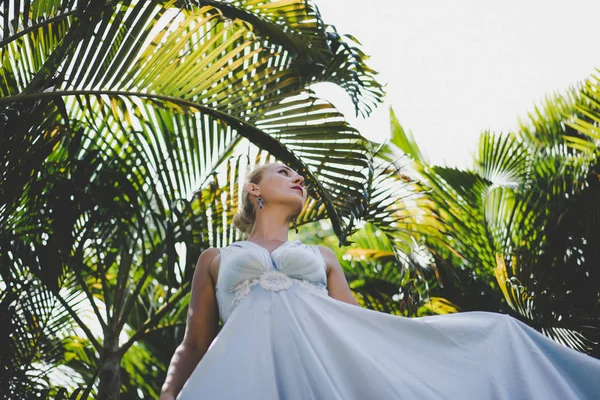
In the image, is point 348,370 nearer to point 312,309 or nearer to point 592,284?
point 312,309

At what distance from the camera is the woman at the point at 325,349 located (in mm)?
2154

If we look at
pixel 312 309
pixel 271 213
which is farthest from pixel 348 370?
pixel 271 213

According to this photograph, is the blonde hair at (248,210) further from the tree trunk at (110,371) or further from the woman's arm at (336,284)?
the tree trunk at (110,371)

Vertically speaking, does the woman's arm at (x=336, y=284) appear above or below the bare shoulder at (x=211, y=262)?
below

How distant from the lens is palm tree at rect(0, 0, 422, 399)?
9.75ft

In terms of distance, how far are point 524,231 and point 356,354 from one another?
3.92 meters

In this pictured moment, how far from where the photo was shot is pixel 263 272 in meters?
2.67

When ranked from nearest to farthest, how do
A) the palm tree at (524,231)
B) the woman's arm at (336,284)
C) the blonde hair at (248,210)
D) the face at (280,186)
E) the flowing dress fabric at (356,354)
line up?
1. the flowing dress fabric at (356,354)
2. the woman's arm at (336,284)
3. the face at (280,186)
4. the blonde hair at (248,210)
5. the palm tree at (524,231)

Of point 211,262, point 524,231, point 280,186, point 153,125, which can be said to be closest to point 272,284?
point 211,262

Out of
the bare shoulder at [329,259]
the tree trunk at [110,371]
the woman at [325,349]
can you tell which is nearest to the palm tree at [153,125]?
the tree trunk at [110,371]

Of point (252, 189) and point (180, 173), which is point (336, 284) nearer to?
point (252, 189)

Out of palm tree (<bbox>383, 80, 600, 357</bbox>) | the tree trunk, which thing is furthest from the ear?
palm tree (<bbox>383, 80, 600, 357</bbox>)

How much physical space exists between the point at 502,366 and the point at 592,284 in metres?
3.51

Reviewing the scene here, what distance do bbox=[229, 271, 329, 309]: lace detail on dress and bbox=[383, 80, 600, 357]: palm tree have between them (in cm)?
263
